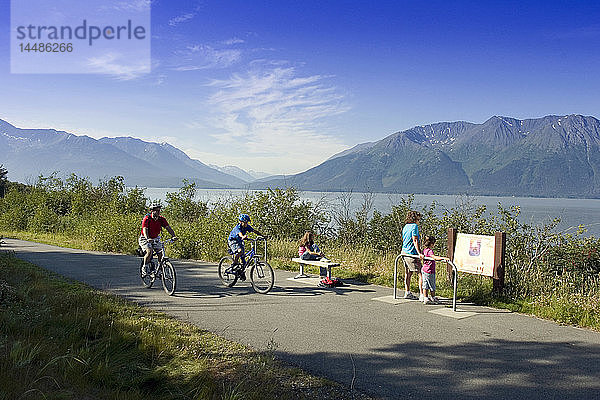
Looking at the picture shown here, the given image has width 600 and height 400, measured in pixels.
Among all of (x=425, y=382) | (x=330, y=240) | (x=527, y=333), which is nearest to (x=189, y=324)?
(x=425, y=382)

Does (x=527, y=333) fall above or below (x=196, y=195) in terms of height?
below

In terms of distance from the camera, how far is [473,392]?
5062 millimetres

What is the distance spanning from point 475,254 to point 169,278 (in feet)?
20.8

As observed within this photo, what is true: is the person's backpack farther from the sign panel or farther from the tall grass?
the sign panel

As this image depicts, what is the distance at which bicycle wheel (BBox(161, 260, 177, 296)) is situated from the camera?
10.3 meters

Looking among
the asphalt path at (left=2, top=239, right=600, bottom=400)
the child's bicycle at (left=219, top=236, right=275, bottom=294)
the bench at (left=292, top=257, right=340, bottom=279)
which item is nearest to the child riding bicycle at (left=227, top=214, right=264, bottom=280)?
the child's bicycle at (left=219, top=236, right=275, bottom=294)

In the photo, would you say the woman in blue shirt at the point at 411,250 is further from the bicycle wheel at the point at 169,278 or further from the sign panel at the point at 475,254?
the bicycle wheel at the point at 169,278

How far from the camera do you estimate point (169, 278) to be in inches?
413

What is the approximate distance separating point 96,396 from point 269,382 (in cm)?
162

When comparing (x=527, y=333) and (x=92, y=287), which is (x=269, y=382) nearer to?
(x=527, y=333)

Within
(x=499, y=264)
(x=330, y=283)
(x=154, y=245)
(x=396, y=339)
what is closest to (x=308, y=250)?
(x=330, y=283)

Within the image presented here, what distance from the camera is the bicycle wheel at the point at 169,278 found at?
1027 centimetres

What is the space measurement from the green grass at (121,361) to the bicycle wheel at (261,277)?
3.27 metres

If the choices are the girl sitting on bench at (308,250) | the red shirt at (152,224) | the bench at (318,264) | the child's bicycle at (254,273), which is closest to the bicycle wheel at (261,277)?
the child's bicycle at (254,273)
